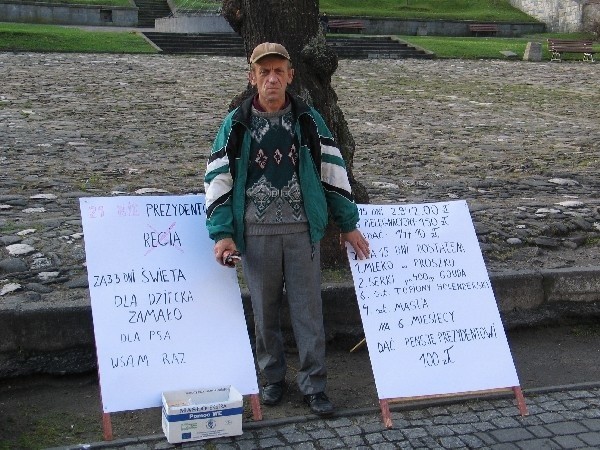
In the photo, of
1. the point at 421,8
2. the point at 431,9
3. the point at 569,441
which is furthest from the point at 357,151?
the point at 431,9

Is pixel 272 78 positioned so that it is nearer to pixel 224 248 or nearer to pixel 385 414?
pixel 224 248

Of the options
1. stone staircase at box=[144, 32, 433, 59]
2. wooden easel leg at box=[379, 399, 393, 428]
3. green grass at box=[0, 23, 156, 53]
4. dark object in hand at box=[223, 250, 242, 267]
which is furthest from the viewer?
stone staircase at box=[144, 32, 433, 59]

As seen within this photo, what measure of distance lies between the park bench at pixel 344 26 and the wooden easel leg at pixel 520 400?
104ft

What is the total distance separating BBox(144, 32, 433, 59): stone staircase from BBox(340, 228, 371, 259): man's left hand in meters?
22.6

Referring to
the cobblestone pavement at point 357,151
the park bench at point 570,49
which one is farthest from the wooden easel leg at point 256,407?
the park bench at point 570,49

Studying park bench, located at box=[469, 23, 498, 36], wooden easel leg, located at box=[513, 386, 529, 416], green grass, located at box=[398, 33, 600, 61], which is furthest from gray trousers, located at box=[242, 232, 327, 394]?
park bench, located at box=[469, 23, 498, 36]

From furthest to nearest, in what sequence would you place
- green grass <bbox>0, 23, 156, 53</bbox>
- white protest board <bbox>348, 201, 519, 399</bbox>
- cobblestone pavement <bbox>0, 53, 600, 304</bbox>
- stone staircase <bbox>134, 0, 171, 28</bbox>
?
1. stone staircase <bbox>134, 0, 171, 28</bbox>
2. green grass <bbox>0, 23, 156, 53</bbox>
3. cobblestone pavement <bbox>0, 53, 600, 304</bbox>
4. white protest board <bbox>348, 201, 519, 399</bbox>

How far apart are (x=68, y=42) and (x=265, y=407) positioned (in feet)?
75.4

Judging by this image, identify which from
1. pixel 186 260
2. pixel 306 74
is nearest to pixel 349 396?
pixel 186 260

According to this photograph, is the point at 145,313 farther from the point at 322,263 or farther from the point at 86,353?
the point at 322,263

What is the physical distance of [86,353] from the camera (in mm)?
5266

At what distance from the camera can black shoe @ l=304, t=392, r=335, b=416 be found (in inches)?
182

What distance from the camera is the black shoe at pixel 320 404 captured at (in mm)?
4629

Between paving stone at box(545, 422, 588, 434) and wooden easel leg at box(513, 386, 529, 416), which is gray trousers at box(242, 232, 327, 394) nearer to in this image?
wooden easel leg at box(513, 386, 529, 416)
